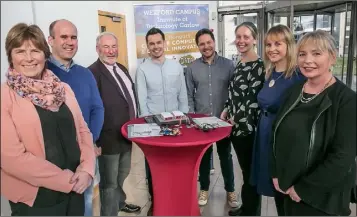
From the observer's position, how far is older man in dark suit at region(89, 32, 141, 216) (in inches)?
67.2

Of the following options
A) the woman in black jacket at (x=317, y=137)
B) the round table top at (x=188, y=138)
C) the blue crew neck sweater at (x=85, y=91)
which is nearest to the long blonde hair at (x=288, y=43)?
the woman in black jacket at (x=317, y=137)

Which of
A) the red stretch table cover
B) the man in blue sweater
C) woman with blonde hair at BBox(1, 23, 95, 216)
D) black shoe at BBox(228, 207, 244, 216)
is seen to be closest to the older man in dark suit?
the red stretch table cover

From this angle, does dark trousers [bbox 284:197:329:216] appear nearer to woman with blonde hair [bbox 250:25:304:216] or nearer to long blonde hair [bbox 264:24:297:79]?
woman with blonde hair [bbox 250:25:304:216]

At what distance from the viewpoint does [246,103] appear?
5.43 ft

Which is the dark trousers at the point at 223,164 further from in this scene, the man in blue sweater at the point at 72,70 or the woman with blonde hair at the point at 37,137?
the woman with blonde hair at the point at 37,137

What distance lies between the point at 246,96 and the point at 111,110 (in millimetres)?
851

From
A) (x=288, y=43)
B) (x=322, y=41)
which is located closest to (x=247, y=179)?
(x=288, y=43)

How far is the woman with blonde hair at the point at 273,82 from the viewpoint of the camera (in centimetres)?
125

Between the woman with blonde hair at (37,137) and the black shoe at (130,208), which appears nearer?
the woman with blonde hair at (37,137)

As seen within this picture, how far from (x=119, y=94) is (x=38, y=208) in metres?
0.92

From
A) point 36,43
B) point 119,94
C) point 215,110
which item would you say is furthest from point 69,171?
point 215,110

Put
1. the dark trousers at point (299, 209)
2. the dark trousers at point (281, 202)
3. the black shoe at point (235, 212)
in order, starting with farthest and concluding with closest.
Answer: the black shoe at point (235, 212) → the dark trousers at point (281, 202) → the dark trousers at point (299, 209)

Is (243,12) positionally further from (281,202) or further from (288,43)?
(281,202)

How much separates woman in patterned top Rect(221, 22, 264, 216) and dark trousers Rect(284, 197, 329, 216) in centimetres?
61
